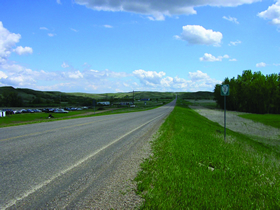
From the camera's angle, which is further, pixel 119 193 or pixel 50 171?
pixel 50 171

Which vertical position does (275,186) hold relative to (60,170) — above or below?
below

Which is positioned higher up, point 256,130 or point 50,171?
point 50,171

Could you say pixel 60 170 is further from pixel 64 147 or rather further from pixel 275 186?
pixel 275 186

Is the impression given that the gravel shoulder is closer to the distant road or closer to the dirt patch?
the distant road

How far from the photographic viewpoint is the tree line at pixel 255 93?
227 ft

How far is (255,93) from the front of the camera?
237ft

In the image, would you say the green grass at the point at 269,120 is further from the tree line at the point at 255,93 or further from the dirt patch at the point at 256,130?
the tree line at the point at 255,93

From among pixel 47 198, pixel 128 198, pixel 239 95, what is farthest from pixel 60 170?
pixel 239 95

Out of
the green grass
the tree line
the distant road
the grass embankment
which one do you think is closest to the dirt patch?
the green grass

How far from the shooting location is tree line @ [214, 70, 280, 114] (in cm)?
6906

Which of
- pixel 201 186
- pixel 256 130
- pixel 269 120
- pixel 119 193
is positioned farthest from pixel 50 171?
pixel 269 120

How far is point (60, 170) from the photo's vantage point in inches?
217

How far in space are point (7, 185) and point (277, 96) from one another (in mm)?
77985

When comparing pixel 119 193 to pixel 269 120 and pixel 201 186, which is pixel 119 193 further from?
pixel 269 120
